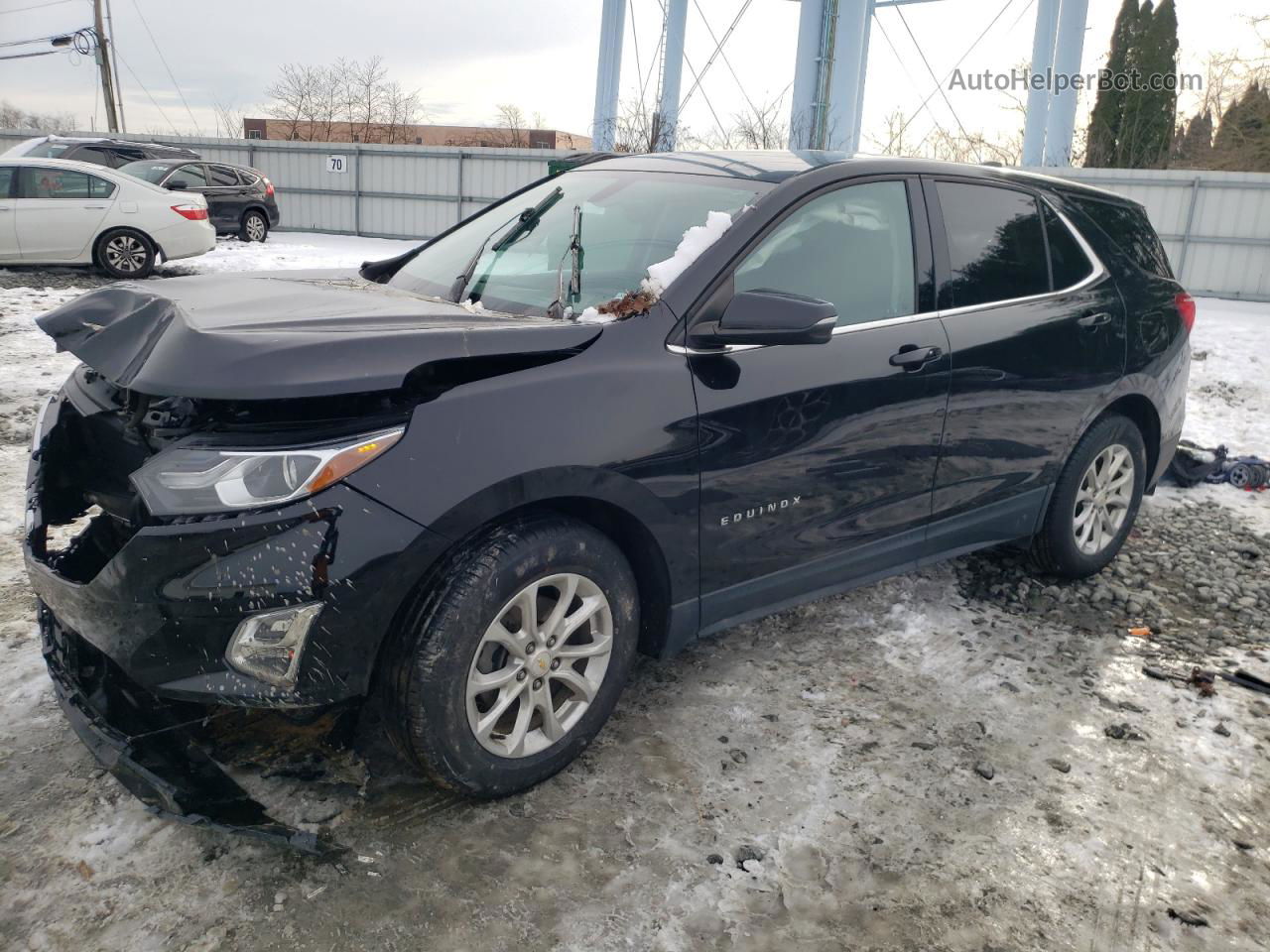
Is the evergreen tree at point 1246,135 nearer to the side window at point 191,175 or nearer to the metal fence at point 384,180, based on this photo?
the metal fence at point 384,180

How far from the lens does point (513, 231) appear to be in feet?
11.6

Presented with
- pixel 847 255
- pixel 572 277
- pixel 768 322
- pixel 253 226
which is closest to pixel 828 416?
pixel 768 322

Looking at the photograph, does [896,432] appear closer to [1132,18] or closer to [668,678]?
[668,678]

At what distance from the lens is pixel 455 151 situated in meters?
21.8


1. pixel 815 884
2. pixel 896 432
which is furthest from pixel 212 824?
pixel 896 432

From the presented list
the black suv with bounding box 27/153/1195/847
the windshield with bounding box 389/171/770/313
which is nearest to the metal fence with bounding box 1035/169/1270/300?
the black suv with bounding box 27/153/1195/847

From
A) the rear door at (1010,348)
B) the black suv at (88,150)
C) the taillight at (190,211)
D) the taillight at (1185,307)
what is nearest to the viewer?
the rear door at (1010,348)

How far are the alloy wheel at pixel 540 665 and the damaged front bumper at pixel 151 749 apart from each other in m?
0.50

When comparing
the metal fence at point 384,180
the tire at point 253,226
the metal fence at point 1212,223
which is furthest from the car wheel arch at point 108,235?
the metal fence at point 1212,223

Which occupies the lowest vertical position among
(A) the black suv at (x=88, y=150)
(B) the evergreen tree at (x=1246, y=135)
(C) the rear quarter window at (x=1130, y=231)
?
(C) the rear quarter window at (x=1130, y=231)

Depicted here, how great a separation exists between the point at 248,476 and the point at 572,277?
1.29 m

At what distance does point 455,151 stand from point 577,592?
20988mm

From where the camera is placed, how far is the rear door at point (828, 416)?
2.86 metres

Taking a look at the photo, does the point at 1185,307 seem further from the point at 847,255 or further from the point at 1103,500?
the point at 847,255
